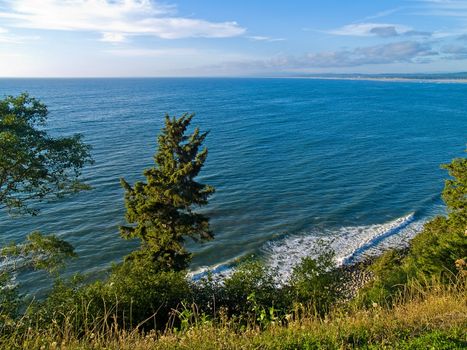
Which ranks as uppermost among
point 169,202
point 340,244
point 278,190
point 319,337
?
point 319,337

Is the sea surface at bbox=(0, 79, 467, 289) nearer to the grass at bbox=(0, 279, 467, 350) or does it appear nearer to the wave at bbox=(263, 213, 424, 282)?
the wave at bbox=(263, 213, 424, 282)

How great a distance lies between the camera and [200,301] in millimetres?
13828

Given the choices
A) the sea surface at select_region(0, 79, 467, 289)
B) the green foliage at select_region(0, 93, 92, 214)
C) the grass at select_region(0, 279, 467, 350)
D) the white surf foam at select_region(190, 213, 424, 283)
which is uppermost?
the green foliage at select_region(0, 93, 92, 214)

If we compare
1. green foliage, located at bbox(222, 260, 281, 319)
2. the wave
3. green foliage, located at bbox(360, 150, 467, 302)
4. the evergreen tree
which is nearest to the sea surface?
the wave

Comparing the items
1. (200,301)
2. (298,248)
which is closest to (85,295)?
(200,301)

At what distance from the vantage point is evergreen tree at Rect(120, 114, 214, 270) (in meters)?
22.7

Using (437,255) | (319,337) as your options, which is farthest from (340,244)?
(319,337)

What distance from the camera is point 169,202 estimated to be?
906 inches

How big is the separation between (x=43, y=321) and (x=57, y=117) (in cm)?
10226

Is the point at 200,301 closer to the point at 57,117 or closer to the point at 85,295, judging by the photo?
the point at 85,295

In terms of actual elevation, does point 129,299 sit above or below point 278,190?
above

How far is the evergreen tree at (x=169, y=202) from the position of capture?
22703 mm

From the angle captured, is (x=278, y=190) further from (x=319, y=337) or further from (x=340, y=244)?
(x=319, y=337)

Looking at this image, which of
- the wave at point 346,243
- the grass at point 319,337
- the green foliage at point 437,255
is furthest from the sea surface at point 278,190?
the grass at point 319,337
